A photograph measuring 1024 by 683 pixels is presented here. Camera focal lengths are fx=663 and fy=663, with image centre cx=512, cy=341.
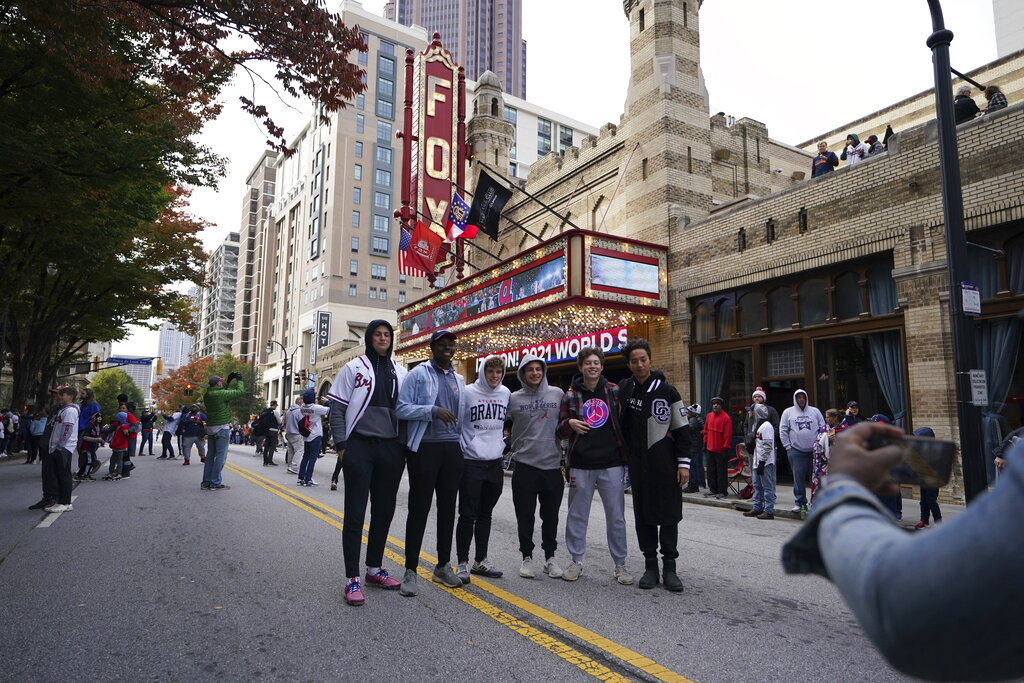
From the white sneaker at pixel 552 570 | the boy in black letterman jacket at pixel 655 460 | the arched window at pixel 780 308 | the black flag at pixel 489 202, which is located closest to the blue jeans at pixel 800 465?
the arched window at pixel 780 308

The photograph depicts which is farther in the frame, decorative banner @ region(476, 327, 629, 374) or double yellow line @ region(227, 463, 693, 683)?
decorative banner @ region(476, 327, 629, 374)

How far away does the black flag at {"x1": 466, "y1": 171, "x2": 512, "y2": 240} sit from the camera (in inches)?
890

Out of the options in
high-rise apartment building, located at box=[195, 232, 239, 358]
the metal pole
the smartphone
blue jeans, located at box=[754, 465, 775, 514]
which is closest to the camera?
the smartphone

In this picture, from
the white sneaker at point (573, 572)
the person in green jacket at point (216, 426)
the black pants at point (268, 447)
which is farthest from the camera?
the black pants at point (268, 447)

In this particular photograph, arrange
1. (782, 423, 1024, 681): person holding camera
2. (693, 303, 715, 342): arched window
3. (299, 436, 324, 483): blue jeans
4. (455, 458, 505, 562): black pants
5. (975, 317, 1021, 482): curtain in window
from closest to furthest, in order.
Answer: (782, 423, 1024, 681): person holding camera, (455, 458, 505, 562): black pants, (975, 317, 1021, 482): curtain in window, (299, 436, 324, 483): blue jeans, (693, 303, 715, 342): arched window

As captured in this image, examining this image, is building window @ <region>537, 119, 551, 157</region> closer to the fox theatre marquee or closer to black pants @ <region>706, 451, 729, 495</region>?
the fox theatre marquee

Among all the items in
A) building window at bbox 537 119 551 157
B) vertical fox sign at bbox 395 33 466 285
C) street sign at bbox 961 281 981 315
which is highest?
building window at bbox 537 119 551 157

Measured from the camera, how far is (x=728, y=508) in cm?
1202

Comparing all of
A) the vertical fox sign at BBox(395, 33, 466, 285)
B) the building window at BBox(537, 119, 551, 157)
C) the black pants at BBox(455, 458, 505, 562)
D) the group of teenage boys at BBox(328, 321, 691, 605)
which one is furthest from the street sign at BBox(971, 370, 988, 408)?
the building window at BBox(537, 119, 551, 157)

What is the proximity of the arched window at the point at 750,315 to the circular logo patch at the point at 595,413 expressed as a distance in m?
11.3

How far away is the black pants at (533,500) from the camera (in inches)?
236

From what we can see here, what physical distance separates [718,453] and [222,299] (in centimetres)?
13521

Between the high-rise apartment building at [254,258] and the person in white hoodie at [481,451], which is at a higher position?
the high-rise apartment building at [254,258]

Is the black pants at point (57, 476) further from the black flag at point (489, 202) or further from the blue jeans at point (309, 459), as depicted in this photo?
the black flag at point (489, 202)
